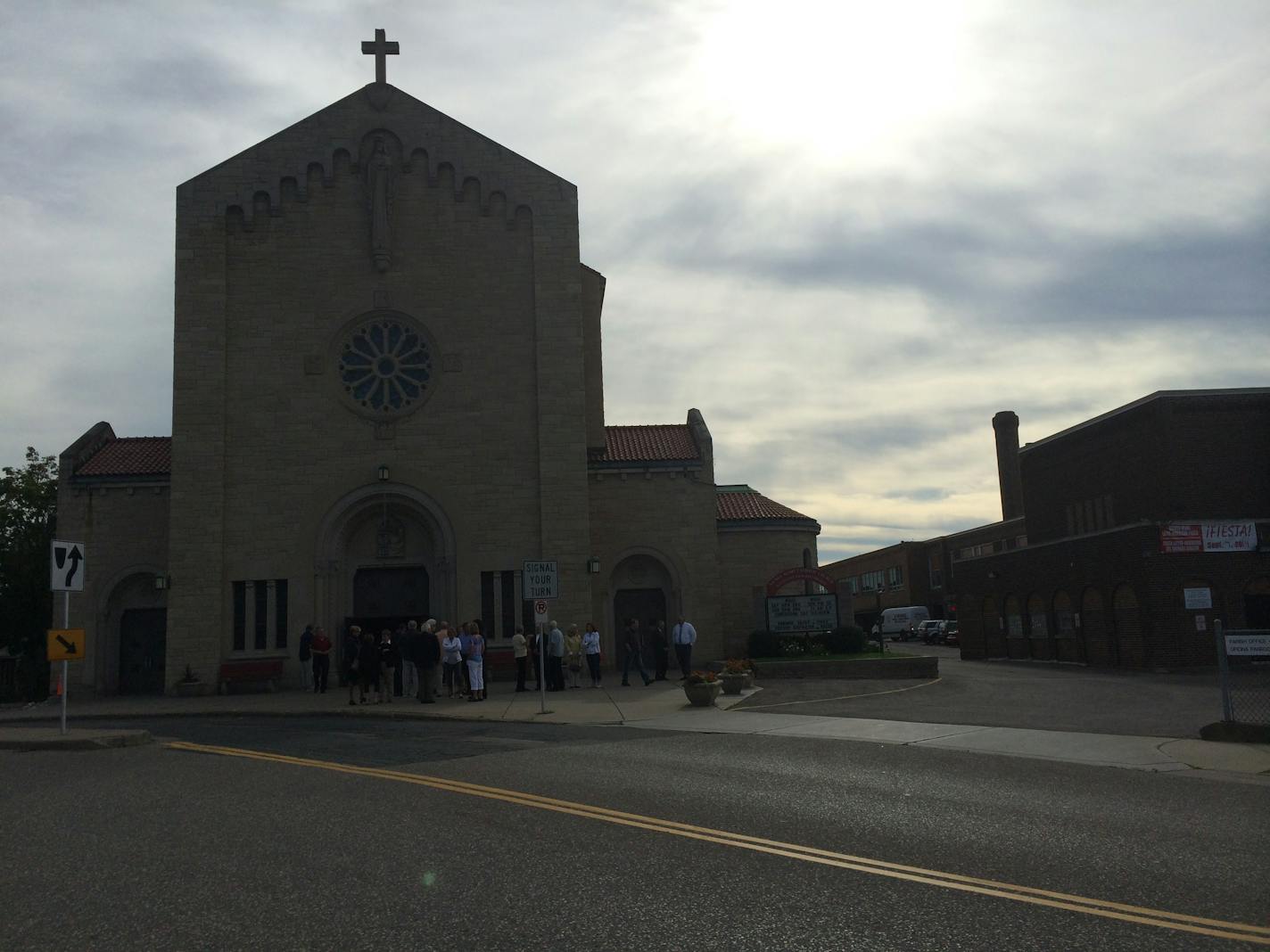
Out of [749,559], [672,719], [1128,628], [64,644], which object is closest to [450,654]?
[672,719]

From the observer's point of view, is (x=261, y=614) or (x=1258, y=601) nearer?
(x=261, y=614)

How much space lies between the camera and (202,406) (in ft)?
96.6

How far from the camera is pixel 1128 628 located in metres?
32.6

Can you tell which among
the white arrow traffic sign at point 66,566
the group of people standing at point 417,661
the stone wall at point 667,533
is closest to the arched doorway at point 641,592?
the stone wall at point 667,533

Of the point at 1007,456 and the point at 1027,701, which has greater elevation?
the point at 1007,456

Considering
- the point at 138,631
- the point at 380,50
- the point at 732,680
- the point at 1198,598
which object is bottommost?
the point at 732,680

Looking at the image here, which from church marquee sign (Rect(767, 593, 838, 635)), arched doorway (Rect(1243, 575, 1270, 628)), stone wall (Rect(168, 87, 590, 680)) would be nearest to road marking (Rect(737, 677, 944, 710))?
church marquee sign (Rect(767, 593, 838, 635))

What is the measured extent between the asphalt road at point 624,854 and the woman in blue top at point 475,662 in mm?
10273

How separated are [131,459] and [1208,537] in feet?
103

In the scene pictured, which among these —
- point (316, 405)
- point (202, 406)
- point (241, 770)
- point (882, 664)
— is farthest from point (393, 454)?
point (241, 770)

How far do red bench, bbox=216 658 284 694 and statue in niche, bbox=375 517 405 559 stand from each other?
3.93 m

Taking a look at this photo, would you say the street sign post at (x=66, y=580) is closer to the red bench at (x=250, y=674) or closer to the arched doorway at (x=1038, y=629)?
the red bench at (x=250, y=674)

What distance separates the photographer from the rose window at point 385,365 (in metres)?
30.3

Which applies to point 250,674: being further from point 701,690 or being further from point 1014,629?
point 1014,629
